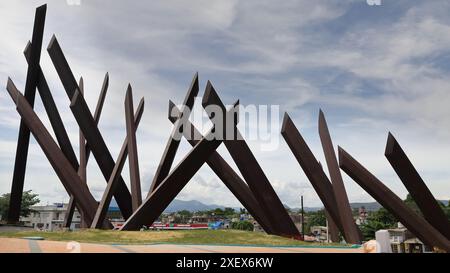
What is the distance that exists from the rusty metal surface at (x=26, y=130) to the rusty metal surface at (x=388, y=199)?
511 inches

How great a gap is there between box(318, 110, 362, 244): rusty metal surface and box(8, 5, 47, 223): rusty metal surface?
1237 centimetres

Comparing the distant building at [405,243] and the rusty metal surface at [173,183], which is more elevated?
the rusty metal surface at [173,183]

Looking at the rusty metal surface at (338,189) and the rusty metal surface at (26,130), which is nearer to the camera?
the rusty metal surface at (338,189)

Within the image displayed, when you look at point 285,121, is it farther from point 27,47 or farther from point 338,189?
point 27,47

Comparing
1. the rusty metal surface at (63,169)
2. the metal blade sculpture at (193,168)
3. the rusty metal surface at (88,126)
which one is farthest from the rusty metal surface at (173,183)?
the rusty metal surface at (88,126)

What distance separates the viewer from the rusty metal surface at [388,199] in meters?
11.3

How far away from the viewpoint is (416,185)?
11.9 m

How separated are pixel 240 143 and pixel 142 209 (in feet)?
12.5

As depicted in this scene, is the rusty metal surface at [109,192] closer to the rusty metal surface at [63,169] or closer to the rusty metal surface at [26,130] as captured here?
the rusty metal surface at [63,169]

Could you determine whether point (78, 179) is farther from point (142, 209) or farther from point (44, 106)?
point (44, 106)

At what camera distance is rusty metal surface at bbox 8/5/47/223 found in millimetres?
15383

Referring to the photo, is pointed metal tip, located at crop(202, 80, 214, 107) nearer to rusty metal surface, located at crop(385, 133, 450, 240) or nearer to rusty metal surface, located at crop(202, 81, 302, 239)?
rusty metal surface, located at crop(202, 81, 302, 239)

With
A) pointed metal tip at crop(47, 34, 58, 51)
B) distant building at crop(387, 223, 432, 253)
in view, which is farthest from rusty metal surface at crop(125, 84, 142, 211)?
distant building at crop(387, 223, 432, 253)

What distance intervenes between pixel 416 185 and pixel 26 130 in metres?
15.5
